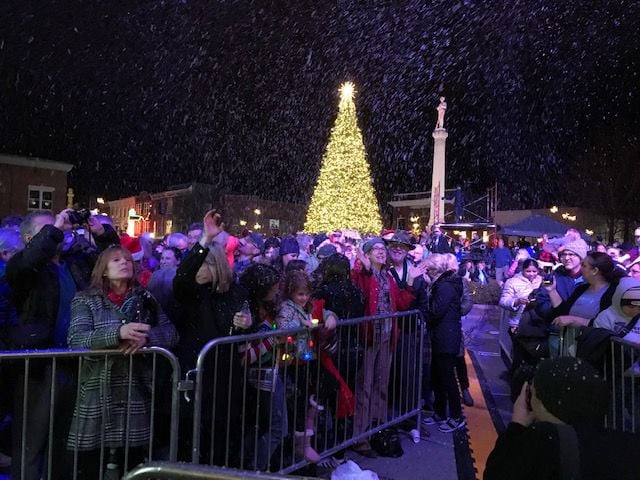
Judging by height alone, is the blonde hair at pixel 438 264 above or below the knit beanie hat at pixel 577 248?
below

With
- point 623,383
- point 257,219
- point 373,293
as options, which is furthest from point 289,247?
point 257,219

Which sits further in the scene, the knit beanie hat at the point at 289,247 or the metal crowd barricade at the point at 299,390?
the knit beanie hat at the point at 289,247

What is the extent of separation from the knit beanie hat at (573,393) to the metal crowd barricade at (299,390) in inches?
80.4

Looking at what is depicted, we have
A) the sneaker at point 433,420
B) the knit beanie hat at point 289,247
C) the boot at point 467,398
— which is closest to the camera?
the sneaker at point 433,420

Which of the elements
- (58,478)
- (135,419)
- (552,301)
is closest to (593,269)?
(552,301)

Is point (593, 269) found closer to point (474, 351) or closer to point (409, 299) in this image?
point (409, 299)

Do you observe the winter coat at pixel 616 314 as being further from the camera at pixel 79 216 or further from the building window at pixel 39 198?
the building window at pixel 39 198

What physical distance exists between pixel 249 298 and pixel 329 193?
70.8 ft

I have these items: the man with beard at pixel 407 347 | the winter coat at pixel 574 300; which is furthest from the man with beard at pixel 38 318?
the winter coat at pixel 574 300

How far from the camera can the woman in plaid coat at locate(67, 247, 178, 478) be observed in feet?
11.1

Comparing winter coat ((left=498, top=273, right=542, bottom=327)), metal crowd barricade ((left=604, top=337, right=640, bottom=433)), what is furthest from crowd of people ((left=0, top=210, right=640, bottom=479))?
winter coat ((left=498, top=273, right=542, bottom=327))

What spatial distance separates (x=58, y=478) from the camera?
359cm

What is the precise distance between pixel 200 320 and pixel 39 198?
47.5 m

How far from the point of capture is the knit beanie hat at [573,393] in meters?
2.12
